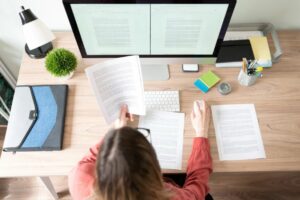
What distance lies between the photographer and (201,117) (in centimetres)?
113

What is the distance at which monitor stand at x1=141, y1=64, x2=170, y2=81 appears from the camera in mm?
1264

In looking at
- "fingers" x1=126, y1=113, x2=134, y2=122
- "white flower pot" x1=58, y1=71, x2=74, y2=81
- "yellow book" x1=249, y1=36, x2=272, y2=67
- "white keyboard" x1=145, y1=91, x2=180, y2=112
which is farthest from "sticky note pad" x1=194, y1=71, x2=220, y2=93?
"white flower pot" x1=58, y1=71, x2=74, y2=81

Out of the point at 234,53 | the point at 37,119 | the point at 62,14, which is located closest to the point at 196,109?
the point at 234,53

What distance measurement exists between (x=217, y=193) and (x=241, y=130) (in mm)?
703

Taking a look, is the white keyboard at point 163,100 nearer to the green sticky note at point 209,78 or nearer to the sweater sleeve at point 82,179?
the green sticky note at point 209,78

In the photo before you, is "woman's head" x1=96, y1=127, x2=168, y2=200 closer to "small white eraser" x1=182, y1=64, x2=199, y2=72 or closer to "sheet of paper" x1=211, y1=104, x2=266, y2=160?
"sheet of paper" x1=211, y1=104, x2=266, y2=160

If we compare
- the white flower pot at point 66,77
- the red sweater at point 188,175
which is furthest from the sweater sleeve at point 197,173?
the white flower pot at point 66,77

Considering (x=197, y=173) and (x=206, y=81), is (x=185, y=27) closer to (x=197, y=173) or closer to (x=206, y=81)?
(x=206, y=81)

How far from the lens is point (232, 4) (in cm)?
95

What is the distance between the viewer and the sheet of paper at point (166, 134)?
108 cm

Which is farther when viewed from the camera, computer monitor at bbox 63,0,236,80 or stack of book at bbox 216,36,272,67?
stack of book at bbox 216,36,272,67

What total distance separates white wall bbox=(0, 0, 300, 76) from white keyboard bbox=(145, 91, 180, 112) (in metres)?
0.52

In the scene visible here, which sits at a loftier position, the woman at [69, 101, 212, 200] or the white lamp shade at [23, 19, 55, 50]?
the white lamp shade at [23, 19, 55, 50]

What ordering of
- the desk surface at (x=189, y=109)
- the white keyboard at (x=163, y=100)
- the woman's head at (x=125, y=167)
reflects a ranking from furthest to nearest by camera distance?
the white keyboard at (x=163, y=100), the desk surface at (x=189, y=109), the woman's head at (x=125, y=167)
